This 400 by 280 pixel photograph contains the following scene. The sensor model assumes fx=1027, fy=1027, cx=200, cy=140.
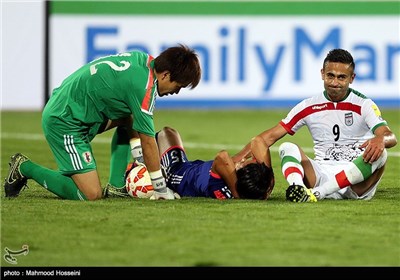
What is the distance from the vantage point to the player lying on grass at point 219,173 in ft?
29.1

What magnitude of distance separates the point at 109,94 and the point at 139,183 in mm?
929

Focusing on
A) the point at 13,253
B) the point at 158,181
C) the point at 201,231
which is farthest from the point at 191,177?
the point at 13,253

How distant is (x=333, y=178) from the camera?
29.6 ft

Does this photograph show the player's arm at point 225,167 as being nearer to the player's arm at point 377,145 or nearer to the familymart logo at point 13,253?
the player's arm at point 377,145

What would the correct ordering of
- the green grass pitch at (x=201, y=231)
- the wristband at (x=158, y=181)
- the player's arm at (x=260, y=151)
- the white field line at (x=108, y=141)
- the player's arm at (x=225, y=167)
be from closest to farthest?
the green grass pitch at (x=201, y=231) → the wristband at (x=158, y=181) → the player's arm at (x=225, y=167) → the player's arm at (x=260, y=151) → the white field line at (x=108, y=141)

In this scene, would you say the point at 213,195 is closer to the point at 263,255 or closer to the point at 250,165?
the point at 250,165

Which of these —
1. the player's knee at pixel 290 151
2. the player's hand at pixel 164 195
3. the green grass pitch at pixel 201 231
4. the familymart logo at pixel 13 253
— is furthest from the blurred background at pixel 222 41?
the familymart logo at pixel 13 253

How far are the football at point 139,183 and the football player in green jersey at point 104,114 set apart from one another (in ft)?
0.50

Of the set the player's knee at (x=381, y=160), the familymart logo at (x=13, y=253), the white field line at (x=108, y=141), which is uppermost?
the player's knee at (x=381, y=160)

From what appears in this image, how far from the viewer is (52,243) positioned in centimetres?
699

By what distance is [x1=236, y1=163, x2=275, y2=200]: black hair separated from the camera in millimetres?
8805

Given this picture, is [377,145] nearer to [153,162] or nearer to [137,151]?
[153,162]

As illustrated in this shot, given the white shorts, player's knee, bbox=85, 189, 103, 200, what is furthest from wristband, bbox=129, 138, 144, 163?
the white shorts
